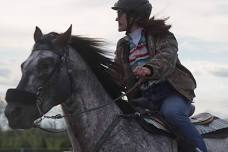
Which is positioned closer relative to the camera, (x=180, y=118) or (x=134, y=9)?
(x=180, y=118)

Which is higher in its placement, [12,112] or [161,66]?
[161,66]

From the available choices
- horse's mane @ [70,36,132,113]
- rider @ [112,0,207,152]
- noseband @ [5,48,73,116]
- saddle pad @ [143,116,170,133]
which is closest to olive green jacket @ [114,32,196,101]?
rider @ [112,0,207,152]

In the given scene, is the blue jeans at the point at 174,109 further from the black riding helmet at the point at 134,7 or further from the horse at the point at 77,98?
the black riding helmet at the point at 134,7

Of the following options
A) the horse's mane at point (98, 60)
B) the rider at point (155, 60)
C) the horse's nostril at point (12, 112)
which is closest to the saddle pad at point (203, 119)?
the rider at point (155, 60)

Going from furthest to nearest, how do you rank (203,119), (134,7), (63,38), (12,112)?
(203,119)
(134,7)
(63,38)
(12,112)

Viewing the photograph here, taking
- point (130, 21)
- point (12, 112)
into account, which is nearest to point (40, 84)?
point (12, 112)

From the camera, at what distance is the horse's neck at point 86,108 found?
6090 millimetres

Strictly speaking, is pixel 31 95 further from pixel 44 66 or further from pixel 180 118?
pixel 180 118

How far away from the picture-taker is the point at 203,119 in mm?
7266

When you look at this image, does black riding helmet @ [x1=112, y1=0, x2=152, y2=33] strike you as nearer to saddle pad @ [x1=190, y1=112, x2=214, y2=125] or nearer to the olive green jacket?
the olive green jacket

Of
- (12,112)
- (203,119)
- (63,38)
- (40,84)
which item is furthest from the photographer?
(203,119)

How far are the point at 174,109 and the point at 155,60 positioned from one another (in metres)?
0.53

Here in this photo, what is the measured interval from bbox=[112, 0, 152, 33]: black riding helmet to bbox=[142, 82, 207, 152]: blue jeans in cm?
71

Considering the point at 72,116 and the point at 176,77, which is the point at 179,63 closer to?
the point at 176,77
